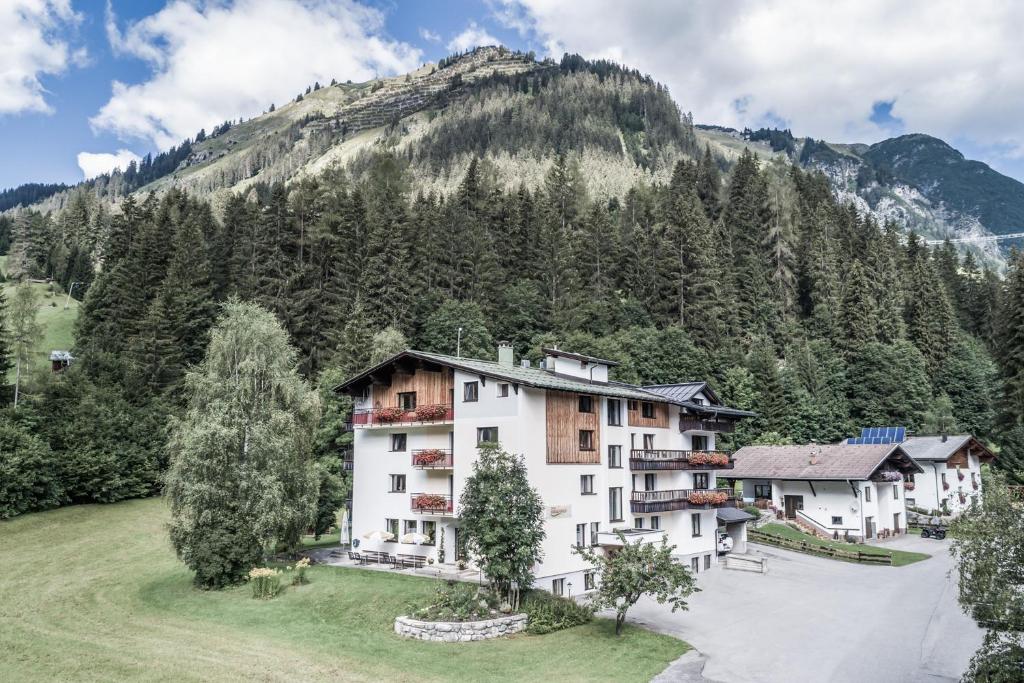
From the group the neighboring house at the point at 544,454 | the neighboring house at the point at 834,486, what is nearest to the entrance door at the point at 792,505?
the neighboring house at the point at 834,486

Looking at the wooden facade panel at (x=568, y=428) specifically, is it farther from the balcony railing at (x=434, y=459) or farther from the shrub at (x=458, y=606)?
the shrub at (x=458, y=606)

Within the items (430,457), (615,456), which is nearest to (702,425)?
(615,456)

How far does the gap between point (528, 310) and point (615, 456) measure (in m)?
42.3

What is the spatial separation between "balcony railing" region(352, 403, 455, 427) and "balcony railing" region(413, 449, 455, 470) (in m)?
1.80

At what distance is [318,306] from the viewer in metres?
76.0

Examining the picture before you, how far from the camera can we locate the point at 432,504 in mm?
37500

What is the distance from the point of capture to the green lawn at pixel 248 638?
2320 centimetres

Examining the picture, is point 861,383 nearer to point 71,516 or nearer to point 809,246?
point 809,246

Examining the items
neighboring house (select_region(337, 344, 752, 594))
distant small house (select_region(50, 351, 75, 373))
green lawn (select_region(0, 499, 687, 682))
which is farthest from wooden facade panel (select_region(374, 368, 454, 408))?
distant small house (select_region(50, 351, 75, 373))

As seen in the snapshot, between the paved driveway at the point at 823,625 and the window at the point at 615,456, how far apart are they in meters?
8.57

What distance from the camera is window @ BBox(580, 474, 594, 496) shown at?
39562mm

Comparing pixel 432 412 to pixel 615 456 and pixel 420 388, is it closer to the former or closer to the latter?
pixel 420 388

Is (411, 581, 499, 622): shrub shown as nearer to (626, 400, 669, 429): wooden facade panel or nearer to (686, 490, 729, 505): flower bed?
(626, 400, 669, 429): wooden facade panel

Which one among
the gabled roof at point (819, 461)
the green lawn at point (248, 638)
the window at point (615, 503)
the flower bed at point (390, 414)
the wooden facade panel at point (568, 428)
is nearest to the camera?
the green lawn at point (248, 638)
